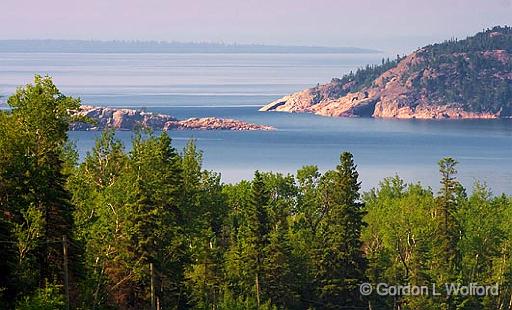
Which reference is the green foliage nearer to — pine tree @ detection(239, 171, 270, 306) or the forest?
the forest

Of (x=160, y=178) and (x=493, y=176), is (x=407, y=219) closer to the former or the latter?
(x=160, y=178)

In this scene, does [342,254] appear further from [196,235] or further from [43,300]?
[43,300]

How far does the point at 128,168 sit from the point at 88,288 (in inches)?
505

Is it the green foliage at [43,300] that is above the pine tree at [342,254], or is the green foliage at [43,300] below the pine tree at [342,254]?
above

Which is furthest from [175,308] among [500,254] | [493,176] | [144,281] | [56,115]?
[493,176]

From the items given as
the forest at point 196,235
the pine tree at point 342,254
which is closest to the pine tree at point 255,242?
the forest at point 196,235

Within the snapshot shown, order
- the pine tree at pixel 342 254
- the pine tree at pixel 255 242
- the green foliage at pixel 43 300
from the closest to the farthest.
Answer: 1. the green foliage at pixel 43 300
2. the pine tree at pixel 255 242
3. the pine tree at pixel 342 254

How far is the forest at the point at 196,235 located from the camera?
33.9m

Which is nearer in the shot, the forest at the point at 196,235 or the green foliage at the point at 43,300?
the green foliage at the point at 43,300

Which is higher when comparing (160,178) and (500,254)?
(160,178)

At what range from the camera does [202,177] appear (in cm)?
5925

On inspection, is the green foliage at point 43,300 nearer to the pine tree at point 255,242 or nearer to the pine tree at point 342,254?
the pine tree at point 255,242

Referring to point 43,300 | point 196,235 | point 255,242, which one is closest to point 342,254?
point 255,242

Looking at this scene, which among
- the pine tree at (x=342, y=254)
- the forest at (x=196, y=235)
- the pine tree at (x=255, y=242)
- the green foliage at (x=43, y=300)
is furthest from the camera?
the pine tree at (x=342, y=254)
